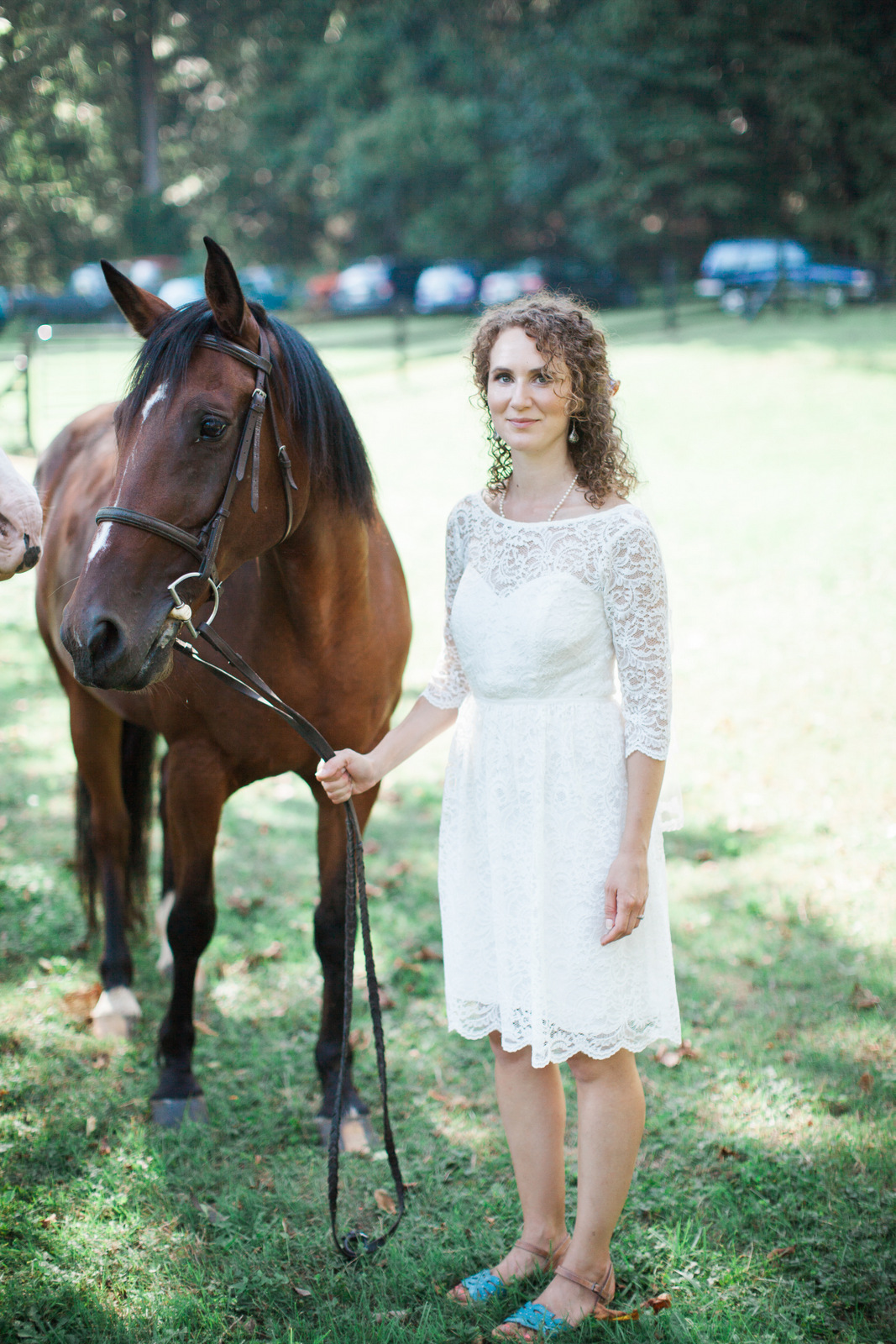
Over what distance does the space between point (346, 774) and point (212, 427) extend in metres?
0.82

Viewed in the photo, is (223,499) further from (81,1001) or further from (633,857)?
(81,1001)

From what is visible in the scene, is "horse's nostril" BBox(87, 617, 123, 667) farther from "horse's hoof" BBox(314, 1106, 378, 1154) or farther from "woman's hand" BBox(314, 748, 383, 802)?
"horse's hoof" BBox(314, 1106, 378, 1154)

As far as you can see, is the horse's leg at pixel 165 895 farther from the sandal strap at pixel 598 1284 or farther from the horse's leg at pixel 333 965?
the sandal strap at pixel 598 1284

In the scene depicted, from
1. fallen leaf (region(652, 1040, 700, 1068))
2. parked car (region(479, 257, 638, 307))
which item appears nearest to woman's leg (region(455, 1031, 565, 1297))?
fallen leaf (region(652, 1040, 700, 1068))

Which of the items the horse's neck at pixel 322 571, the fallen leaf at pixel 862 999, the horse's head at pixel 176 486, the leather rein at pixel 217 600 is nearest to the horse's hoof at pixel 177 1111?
the leather rein at pixel 217 600

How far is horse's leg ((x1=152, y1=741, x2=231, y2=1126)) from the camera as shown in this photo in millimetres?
2967

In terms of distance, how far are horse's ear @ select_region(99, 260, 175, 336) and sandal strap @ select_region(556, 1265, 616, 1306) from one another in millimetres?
2312

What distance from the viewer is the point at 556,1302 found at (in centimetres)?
221

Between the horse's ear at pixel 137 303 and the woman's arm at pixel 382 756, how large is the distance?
1.09 m

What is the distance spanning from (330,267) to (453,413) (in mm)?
29398

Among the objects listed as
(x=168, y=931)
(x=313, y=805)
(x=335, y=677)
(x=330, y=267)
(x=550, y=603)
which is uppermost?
(x=330, y=267)

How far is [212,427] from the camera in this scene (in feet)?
7.24

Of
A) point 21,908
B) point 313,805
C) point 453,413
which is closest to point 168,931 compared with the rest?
point 21,908

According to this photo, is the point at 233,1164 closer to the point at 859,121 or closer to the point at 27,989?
the point at 27,989
